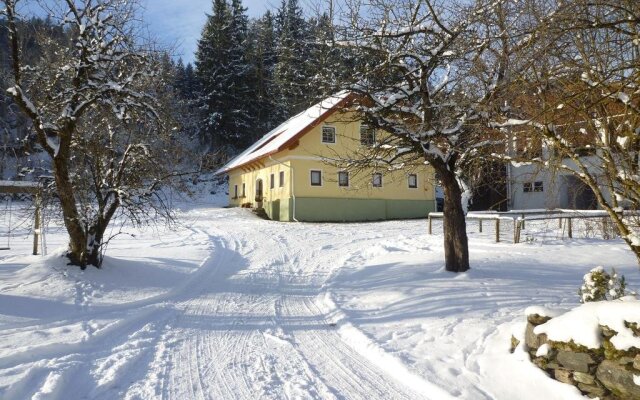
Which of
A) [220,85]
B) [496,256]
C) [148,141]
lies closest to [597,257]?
[496,256]

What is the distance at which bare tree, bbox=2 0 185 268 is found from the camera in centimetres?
855

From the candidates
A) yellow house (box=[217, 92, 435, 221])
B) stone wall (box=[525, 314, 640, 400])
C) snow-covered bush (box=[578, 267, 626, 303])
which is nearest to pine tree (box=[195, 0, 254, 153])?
yellow house (box=[217, 92, 435, 221])

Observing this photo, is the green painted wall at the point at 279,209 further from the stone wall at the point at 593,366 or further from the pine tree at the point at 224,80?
the stone wall at the point at 593,366

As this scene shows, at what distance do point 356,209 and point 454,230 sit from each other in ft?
52.4

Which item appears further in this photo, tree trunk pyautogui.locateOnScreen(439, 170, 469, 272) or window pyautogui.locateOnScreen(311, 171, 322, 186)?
window pyautogui.locateOnScreen(311, 171, 322, 186)

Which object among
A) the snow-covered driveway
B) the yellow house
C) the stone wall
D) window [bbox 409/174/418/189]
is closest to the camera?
the stone wall

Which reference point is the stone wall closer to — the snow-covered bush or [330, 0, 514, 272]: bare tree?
the snow-covered bush

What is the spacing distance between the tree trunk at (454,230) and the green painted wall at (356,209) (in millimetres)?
15148

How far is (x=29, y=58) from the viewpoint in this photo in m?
9.27

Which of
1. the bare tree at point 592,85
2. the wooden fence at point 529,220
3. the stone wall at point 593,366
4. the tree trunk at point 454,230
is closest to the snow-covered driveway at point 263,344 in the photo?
the stone wall at point 593,366

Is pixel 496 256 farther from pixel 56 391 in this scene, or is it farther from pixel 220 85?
pixel 220 85

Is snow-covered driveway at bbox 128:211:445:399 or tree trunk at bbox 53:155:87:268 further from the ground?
tree trunk at bbox 53:155:87:268

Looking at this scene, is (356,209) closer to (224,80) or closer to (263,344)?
(263,344)

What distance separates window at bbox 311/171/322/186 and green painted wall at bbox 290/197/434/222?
2.84 ft
